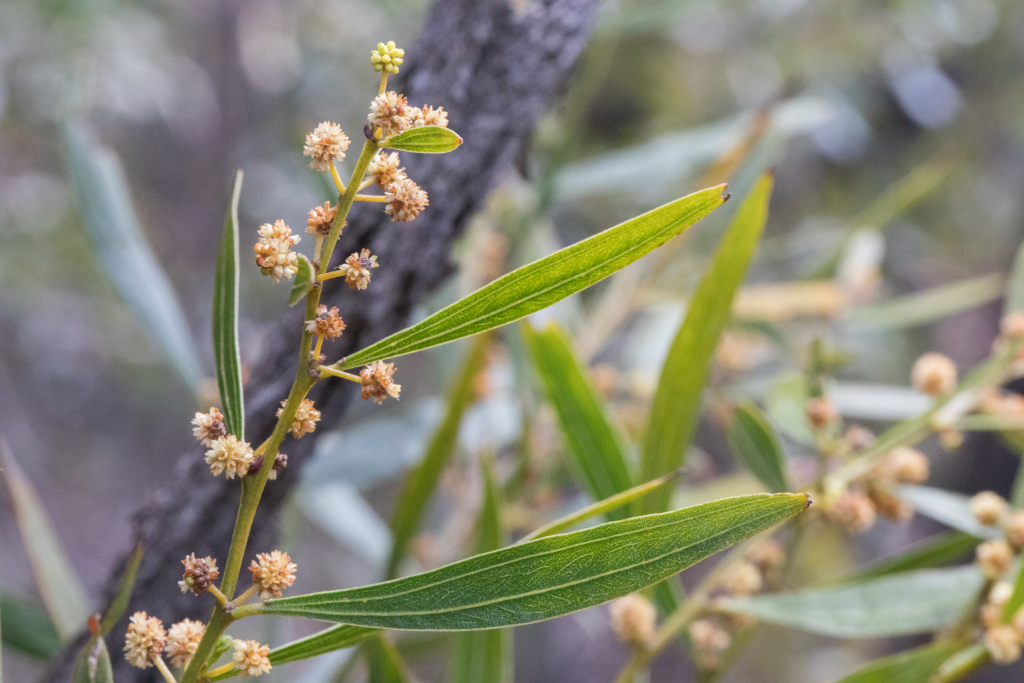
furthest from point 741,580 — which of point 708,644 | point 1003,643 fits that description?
point 1003,643

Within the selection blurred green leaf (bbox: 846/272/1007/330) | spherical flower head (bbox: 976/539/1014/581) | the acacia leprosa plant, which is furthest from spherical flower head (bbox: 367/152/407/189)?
blurred green leaf (bbox: 846/272/1007/330)

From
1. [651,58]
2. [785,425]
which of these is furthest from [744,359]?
[651,58]

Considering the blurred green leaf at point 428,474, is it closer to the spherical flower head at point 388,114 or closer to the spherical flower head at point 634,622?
the spherical flower head at point 634,622

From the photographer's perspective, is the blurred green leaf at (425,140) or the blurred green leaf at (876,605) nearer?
the blurred green leaf at (425,140)

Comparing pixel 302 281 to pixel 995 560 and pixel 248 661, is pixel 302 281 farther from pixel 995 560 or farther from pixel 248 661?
pixel 995 560

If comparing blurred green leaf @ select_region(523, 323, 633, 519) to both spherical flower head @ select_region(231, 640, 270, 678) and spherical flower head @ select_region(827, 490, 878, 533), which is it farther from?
spherical flower head @ select_region(231, 640, 270, 678)

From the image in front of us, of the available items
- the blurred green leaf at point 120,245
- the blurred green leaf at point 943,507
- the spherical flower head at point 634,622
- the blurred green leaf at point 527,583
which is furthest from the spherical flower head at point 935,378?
the blurred green leaf at point 120,245
